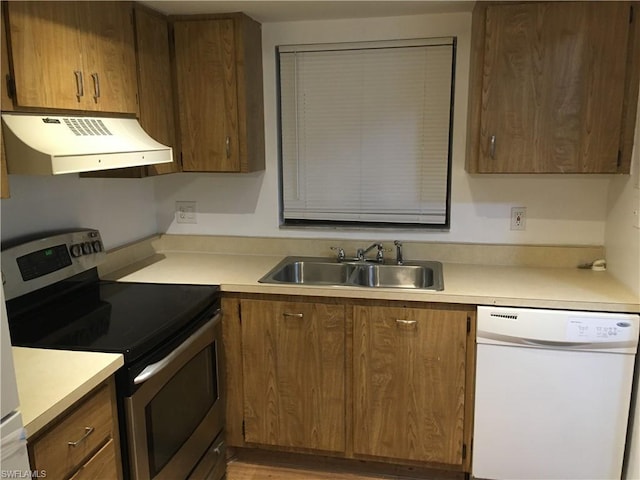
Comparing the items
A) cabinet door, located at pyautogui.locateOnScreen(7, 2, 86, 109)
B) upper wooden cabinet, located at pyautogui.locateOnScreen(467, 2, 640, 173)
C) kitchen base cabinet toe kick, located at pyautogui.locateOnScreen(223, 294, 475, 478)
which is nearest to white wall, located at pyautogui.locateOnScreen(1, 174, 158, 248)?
cabinet door, located at pyautogui.locateOnScreen(7, 2, 86, 109)

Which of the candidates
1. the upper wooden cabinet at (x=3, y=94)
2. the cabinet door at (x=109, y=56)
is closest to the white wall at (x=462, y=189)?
the cabinet door at (x=109, y=56)

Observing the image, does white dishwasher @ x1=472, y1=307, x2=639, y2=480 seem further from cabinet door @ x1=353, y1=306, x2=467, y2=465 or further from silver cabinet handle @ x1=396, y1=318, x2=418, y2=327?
silver cabinet handle @ x1=396, y1=318, x2=418, y2=327

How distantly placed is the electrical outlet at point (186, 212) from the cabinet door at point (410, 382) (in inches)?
46.9

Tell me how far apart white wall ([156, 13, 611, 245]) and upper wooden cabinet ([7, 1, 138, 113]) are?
783 mm

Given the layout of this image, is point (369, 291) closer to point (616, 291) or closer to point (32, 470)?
point (616, 291)

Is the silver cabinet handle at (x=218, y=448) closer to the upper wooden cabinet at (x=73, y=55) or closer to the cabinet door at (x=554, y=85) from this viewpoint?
the upper wooden cabinet at (x=73, y=55)

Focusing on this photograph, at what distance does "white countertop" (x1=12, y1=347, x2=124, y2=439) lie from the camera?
1286mm

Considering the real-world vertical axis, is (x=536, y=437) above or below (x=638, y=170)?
below

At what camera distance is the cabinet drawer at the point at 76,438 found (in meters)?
1.32

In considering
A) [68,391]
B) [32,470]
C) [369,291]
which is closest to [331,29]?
[369,291]

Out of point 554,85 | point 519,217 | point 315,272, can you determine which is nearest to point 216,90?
point 315,272

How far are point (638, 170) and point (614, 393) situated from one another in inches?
35.2

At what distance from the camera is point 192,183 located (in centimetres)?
292

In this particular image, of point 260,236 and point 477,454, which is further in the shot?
point 260,236
